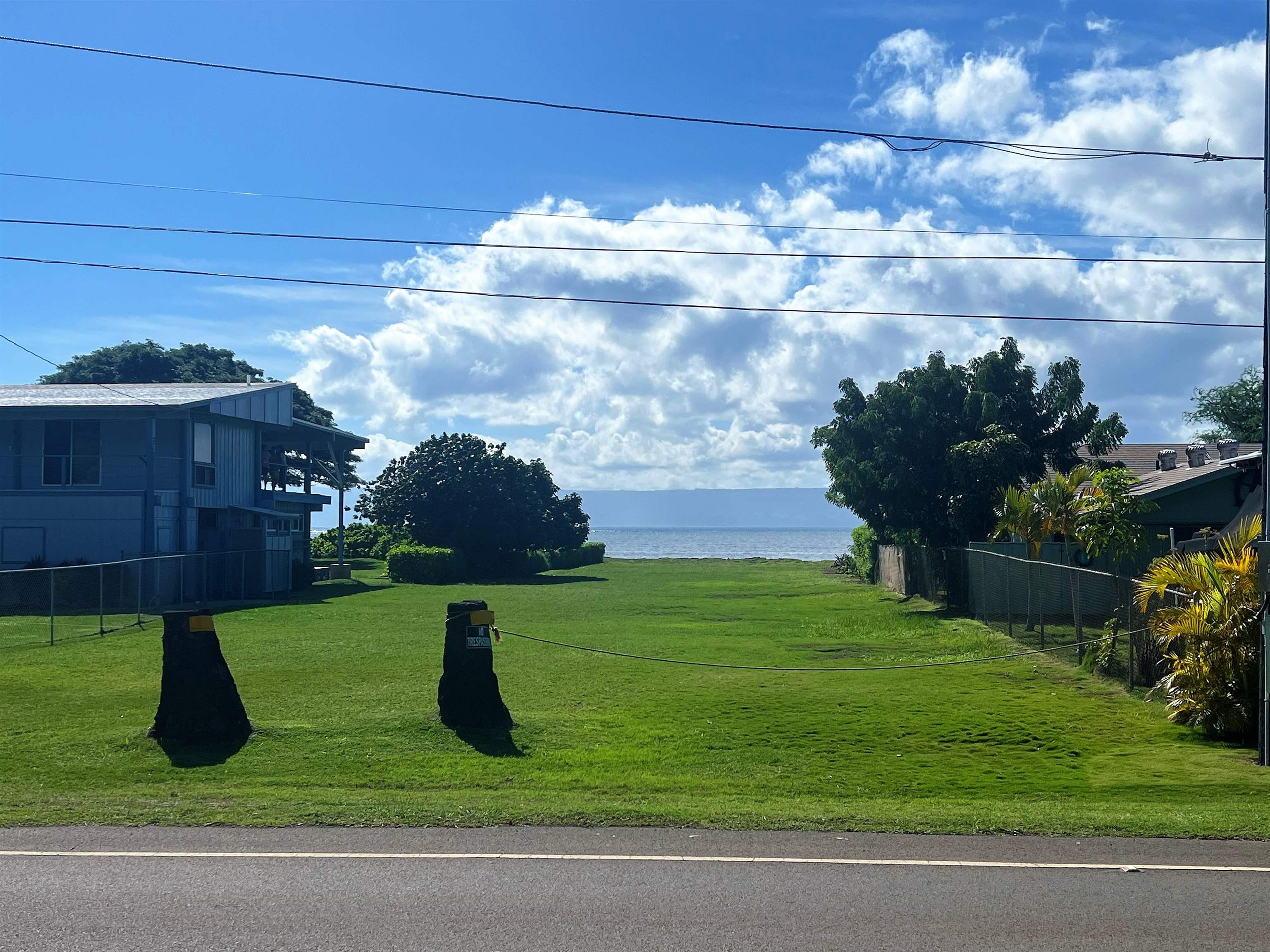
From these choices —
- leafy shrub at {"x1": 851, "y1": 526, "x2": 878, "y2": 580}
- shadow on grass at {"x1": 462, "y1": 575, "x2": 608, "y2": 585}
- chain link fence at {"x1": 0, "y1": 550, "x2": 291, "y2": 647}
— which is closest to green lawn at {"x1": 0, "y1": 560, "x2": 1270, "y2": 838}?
chain link fence at {"x1": 0, "y1": 550, "x2": 291, "y2": 647}

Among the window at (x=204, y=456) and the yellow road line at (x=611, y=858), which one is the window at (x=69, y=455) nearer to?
the window at (x=204, y=456)

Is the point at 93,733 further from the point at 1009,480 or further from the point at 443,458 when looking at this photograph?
the point at 443,458

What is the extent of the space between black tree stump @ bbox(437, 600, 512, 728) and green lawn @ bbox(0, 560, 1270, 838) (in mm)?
436

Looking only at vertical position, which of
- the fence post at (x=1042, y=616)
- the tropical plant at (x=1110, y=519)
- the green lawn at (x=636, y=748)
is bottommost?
the green lawn at (x=636, y=748)

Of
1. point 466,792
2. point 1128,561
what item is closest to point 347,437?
point 1128,561

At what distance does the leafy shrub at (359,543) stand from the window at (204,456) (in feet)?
93.0

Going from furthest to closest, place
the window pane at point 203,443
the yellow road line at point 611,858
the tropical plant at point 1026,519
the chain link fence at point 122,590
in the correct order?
the window pane at point 203,443 → the chain link fence at point 122,590 → the tropical plant at point 1026,519 → the yellow road line at point 611,858

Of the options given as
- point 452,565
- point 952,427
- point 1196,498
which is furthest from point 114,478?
point 1196,498

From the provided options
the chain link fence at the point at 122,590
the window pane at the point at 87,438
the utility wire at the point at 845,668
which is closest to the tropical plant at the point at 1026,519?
the utility wire at the point at 845,668

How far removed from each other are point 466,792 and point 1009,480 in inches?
976

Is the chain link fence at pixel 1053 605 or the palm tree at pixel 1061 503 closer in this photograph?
the chain link fence at pixel 1053 605

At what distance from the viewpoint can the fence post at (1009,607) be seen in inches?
965

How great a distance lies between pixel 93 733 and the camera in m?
13.6

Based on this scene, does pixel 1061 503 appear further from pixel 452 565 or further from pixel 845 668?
pixel 452 565
